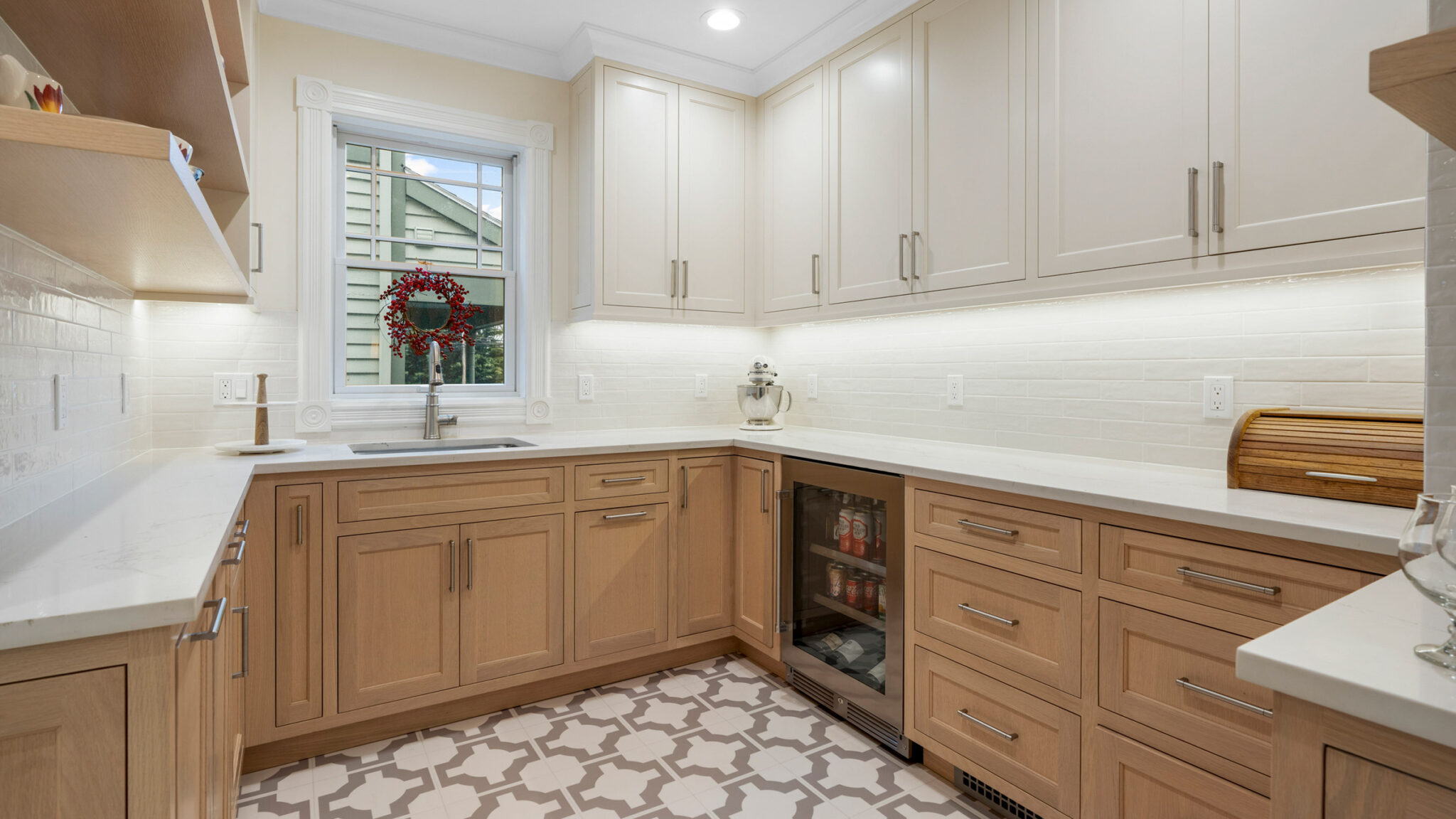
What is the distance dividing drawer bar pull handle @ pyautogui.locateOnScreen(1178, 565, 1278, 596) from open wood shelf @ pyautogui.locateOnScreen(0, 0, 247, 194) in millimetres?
2049

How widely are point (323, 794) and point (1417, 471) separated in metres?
2.72

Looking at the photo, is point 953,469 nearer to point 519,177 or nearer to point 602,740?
point 602,740

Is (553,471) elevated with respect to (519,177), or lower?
lower

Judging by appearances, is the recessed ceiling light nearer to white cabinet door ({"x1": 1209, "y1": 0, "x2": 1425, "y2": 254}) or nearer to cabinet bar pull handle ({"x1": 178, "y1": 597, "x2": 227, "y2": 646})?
white cabinet door ({"x1": 1209, "y1": 0, "x2": 1425, "y2": 254})

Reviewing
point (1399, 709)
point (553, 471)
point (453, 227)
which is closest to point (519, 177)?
point (453, 227)

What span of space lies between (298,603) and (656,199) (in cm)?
199

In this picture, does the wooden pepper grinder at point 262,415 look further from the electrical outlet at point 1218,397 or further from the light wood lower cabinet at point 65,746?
the electrical outlet at point 1218,397

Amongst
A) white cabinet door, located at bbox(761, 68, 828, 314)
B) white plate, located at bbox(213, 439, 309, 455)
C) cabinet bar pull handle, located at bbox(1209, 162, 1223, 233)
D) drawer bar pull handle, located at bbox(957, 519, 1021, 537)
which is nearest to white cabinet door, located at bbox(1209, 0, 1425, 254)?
cabinet bar pull handle, located at bbox(1209, 162, 1223, 233)

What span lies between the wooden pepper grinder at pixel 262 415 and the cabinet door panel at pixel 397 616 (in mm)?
486

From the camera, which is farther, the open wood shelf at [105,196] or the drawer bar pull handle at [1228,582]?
the drawer bar pull handle at [1228,582]

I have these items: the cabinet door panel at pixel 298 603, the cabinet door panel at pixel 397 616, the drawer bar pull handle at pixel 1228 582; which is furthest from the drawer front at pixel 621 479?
the drawer bar pull handle at pixel 1228 582

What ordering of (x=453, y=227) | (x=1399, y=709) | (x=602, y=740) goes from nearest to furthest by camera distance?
(x=1399, y=709), (x=602, y=740), (x=453, y=227)

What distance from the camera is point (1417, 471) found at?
1393 mm

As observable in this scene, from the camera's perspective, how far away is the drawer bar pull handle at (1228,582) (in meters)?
1.38
